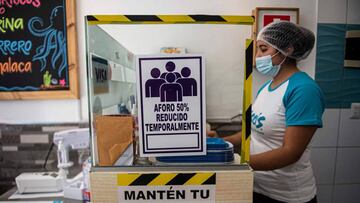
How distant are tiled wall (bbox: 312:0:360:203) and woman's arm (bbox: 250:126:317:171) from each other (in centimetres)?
112

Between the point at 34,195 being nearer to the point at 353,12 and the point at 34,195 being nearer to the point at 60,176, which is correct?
the point at 60,176

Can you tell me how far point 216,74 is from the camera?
0.64 m

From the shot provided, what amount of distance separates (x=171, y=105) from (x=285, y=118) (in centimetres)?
61

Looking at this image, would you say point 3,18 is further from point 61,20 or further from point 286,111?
point 286,111

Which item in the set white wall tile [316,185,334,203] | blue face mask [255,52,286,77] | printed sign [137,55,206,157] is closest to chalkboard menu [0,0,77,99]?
blue face mask [255,52,286,77]

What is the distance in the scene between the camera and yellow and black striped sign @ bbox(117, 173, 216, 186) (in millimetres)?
606

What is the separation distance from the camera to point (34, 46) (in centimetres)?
175

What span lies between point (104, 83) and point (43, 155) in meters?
1.46

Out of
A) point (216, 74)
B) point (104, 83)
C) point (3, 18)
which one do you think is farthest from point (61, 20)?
point (216, 74)

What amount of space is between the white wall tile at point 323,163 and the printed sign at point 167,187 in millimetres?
1690

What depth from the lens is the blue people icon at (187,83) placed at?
0.61m

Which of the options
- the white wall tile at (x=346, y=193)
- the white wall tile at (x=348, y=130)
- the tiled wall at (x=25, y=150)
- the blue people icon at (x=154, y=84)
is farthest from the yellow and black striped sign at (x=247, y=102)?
the white wall tile at (x=346, y=193)

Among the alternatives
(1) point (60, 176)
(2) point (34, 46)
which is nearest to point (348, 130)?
(1) point (60, 176)

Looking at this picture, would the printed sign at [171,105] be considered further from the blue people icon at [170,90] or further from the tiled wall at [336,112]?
the tiled wall at [336,112]
